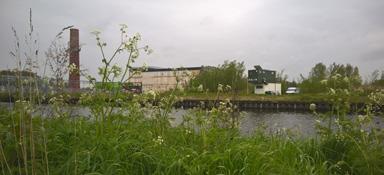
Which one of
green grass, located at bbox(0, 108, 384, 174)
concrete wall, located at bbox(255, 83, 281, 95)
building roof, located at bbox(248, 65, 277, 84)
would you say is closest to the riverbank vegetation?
green grass, located at bbox(0, 108, 384, 174)

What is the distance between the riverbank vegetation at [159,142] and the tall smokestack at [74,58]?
264 millimetres

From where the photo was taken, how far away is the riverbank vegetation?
3801mm

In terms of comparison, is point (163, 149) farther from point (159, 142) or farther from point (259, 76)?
point (259, 76)

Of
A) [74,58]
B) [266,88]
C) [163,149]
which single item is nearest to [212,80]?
[74,58]

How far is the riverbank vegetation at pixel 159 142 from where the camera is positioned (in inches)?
150

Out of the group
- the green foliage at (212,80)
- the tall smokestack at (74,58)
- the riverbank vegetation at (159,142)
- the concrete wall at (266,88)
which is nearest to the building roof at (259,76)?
the concrete wall at (266,88)

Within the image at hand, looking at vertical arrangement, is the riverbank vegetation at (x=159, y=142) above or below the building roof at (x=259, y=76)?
below

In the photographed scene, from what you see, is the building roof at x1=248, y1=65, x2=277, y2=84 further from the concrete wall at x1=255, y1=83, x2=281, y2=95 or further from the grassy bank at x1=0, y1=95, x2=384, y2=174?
the grassy bank at x1=0, y1=95, x2=384, y2=174

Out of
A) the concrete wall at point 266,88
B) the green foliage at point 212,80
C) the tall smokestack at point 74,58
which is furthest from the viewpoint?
the concrete wall at point 266,88

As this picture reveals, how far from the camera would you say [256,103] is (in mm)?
69875

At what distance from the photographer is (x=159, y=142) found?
13.8 ft

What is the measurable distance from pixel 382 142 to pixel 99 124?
3.58 m

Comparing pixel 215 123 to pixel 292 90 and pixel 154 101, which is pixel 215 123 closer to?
pixel 154 101

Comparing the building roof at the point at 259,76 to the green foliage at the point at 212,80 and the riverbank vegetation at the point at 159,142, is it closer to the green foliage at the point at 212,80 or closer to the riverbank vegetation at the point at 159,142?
the green foliage at the point at 212,80
